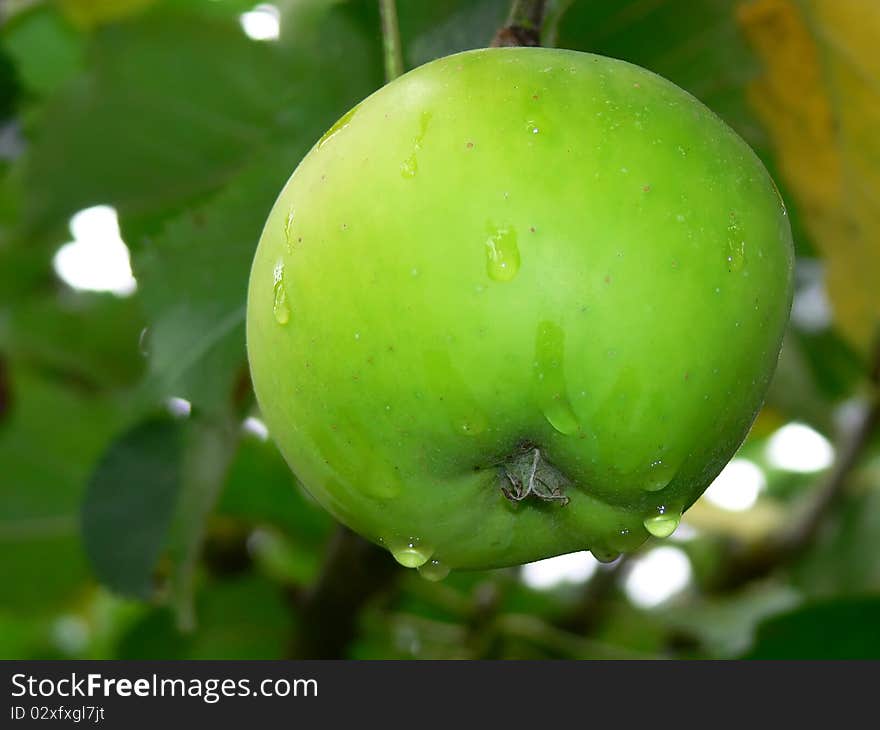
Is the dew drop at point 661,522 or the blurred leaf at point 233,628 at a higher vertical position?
the blurred leaf at point 233,628

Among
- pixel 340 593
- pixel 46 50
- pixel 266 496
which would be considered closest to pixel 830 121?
pixel 340 593

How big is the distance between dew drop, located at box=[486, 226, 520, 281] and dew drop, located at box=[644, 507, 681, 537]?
19 cm

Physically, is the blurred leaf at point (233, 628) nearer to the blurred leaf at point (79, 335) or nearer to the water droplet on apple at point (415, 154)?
the blurred leaf at point (79, 335)

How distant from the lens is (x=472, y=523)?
67 cm

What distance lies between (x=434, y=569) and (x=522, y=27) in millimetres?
367

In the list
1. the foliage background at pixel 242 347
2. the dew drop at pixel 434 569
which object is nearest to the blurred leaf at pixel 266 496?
the foliage background at pixel 242 347

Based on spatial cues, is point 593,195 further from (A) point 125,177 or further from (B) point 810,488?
(B) point 810,488

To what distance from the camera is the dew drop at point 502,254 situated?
572mm

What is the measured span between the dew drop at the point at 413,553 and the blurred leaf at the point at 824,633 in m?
0.65

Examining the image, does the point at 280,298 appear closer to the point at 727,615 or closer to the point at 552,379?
the point at 552,379

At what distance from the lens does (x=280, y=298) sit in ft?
2.10

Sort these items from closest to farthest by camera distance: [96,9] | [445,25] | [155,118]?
1. [445,25]
2. [155,118]
3. [96,9]

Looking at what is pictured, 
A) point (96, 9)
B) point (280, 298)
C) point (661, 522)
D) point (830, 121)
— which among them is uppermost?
point (96, 9)

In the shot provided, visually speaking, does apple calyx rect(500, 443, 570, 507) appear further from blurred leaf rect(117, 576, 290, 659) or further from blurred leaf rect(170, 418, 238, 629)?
blurred leaf rect(117, 576, 290, 659)
